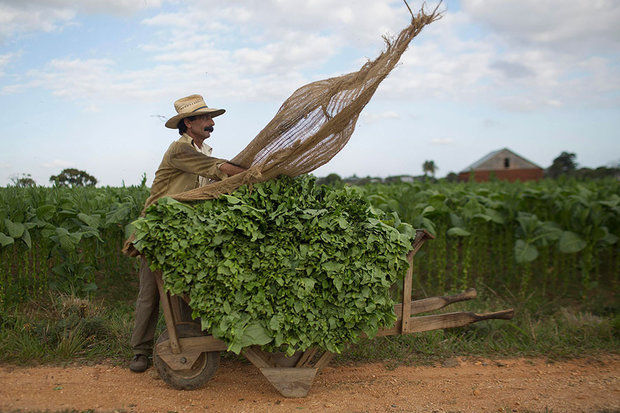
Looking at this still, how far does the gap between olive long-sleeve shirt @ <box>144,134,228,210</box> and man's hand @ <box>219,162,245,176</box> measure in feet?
0.16

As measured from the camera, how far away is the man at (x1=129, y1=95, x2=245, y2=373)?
383 centimetres

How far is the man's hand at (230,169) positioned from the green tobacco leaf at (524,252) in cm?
476

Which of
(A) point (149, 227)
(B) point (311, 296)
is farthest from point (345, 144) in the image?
(A) point (149, 227)

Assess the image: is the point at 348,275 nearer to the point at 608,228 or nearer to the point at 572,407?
the point at 572,407

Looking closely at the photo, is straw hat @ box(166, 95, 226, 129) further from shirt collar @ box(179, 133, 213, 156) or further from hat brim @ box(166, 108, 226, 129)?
shirt collar @ box(179, 133, 213, 156)

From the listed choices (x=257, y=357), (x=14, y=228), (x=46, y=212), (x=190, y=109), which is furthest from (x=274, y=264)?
(x=46, y=212)

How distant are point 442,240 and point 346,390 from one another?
381 centimetres

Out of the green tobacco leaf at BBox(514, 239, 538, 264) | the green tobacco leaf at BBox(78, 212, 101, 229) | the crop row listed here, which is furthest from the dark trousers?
the green tobacco leaf at BBox(514, 239, 538, 264)

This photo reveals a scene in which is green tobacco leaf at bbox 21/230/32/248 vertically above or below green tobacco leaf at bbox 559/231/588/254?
above

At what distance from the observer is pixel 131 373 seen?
4.20 m

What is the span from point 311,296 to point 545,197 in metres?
6.14

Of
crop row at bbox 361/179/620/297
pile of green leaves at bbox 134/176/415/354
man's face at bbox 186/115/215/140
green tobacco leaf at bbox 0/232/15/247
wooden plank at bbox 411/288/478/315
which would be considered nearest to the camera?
pile of green leaves at bbox 134/176/415/354

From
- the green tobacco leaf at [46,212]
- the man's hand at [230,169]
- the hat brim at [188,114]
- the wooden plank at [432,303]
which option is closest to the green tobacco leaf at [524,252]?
the wooden plank at [432,303]

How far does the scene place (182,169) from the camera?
153 inches
